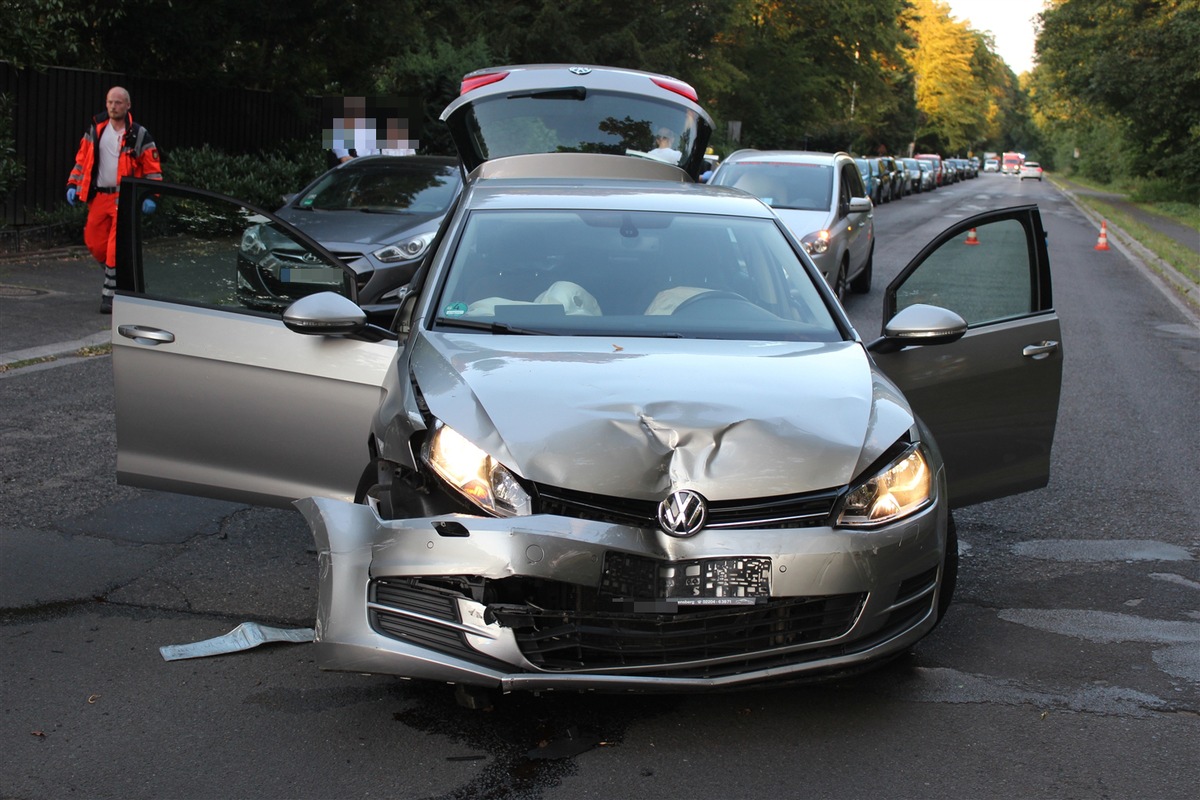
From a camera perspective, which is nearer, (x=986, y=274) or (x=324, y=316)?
(x=324, y=316)

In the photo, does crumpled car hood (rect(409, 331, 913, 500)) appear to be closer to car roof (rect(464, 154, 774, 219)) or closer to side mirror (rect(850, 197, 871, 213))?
car roof (rect(464, 154, 774, 219))

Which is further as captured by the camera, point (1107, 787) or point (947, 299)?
point (947, 299)

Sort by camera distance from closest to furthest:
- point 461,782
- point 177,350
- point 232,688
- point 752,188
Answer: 1. point 461,782
2. point 232,688
3. point 177,350
4. point 752,188

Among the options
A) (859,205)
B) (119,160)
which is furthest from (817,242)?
(119,160)

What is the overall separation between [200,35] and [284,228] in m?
16.2

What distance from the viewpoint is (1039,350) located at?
5492 mm

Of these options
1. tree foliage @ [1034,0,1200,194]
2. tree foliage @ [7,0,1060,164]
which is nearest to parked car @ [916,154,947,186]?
tree foliage @ [7,0,1060,164]

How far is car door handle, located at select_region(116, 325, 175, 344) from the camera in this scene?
17.1ft

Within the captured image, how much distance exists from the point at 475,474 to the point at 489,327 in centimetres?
109

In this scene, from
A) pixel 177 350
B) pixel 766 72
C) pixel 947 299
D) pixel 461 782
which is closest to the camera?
pixel 461 782

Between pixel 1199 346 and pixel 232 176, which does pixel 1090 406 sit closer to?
pixel 1199 346

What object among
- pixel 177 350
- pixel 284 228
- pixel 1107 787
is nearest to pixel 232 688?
pixel 177 350

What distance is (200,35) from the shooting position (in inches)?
794

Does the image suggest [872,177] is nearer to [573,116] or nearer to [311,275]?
[573,116]
